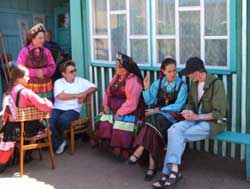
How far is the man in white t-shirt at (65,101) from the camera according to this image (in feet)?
17.6

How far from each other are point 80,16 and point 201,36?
1891 millimetres

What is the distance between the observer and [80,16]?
6031 mm

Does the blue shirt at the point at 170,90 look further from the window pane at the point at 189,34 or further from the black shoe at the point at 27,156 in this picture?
the black shoe at the point at 27,156

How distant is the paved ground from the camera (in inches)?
170

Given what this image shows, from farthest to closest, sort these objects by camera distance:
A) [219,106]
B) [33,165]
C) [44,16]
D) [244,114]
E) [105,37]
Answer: [44,16] < [105,37] < [33,165] < [244,114] < [219,106]

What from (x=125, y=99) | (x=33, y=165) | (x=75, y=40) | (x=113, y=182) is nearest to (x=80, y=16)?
(x=75, y=40)

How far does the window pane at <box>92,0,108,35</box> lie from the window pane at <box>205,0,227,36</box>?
1.51m

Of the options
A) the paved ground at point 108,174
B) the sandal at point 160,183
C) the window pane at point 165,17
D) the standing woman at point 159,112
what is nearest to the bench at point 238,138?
the paved ground at point 108,174

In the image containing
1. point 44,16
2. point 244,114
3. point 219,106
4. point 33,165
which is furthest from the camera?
point 44,16

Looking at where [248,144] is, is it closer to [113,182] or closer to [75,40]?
[113,182]

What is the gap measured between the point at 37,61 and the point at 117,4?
1233 millimetres

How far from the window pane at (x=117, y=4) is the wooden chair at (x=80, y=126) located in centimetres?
119

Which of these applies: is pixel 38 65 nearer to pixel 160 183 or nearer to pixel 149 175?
pixel 149 175

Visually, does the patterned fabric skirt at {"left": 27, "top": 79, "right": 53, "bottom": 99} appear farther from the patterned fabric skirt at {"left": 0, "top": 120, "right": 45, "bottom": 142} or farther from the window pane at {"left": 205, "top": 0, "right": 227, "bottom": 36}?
the window pane at {"left": 205, "top": 0, "right": 227, "bottom": 36}
